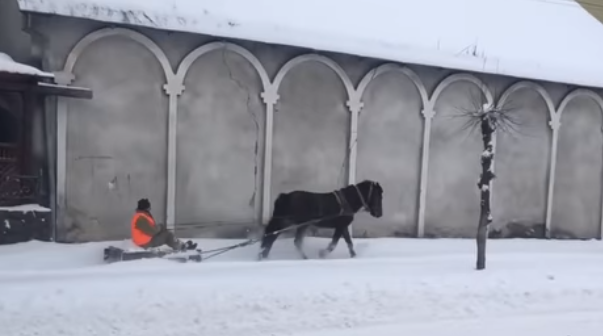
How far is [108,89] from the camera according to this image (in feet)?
32.5

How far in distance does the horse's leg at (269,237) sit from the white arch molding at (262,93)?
1292 millimetres

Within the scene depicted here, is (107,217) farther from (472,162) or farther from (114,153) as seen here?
(472,162)

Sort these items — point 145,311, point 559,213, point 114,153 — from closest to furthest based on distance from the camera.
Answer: point 145,311
point 114,153
point 559,213

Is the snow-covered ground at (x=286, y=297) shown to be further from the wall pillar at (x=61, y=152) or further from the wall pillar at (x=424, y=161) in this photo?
the wall pillar at (x=424, y=161)

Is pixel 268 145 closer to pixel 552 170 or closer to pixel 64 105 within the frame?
pixel 64 105

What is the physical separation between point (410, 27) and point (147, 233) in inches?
285

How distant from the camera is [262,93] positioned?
429 inches

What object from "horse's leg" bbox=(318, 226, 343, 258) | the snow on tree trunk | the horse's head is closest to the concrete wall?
"horse's leg" bbox=(318, 226, 343, 258)

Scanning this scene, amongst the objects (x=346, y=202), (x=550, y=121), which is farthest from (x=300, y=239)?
(x=550, y=121)

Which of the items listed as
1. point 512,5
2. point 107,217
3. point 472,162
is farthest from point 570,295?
point 512,5

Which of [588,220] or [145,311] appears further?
[588,220]

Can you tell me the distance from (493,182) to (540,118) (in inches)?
71.4

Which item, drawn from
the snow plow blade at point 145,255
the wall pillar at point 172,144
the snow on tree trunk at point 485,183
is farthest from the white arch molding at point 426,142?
the snow plow blade at point 145,255

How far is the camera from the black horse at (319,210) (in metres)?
9.80
